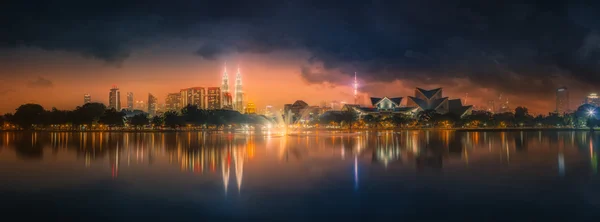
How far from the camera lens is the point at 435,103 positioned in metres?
127

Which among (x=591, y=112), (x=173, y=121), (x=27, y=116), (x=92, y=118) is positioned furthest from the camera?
(x=591, y=112)

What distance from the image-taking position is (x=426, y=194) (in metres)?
12.7

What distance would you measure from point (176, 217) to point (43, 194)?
5.68m

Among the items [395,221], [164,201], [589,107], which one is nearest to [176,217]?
[164,201]

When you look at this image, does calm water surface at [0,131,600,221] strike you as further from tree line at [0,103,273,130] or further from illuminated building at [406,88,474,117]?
illuminated building at [406,88,474,117]

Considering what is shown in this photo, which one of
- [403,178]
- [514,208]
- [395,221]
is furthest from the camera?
[403,178]

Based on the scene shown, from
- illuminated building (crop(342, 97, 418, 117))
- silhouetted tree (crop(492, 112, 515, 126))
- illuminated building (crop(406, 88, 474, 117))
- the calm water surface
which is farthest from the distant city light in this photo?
the calm water surface

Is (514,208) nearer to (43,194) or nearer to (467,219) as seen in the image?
(467,219)

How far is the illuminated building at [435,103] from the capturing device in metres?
125

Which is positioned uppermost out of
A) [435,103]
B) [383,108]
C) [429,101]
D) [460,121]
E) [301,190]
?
[429,101]

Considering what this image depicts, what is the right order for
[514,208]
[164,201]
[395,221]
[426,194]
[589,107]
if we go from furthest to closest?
[589,107]
[426,194]
[164,201]
[514,208]
[395,221]

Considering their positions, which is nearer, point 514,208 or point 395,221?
point 395,221

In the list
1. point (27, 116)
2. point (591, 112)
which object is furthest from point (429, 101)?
point (27, 116)

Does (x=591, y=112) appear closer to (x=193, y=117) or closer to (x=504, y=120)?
(x=504, y=120)
